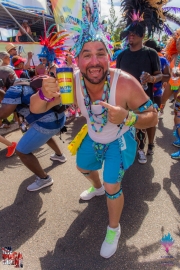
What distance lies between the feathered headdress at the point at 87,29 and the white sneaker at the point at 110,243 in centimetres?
156

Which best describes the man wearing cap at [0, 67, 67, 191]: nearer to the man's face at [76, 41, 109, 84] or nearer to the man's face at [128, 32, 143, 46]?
the man's face at [76, 41, 109, 84]

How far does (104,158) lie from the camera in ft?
6.58

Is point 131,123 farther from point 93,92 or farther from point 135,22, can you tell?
point 135,22

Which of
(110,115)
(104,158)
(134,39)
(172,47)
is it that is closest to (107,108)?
(110,115)

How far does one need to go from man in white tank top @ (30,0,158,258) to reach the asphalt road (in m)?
0.20

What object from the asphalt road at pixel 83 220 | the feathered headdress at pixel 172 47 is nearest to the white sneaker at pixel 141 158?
the asphalt road at pixel 83 220

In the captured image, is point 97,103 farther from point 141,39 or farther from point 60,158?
point 60,158

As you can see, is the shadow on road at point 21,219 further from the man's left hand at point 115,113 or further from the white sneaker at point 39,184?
the man's left hand at point 115,113

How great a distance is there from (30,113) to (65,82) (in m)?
1.06

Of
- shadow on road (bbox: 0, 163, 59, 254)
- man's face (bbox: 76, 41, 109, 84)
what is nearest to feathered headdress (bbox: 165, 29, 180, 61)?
man's face (bbox: 76, 41, 109, 84)

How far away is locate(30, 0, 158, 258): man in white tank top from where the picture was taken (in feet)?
5.57

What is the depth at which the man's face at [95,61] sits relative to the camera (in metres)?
1.68

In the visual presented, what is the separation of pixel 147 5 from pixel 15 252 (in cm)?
335

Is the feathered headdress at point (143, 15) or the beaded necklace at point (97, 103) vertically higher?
the feathered headdress at point (143, 15)
